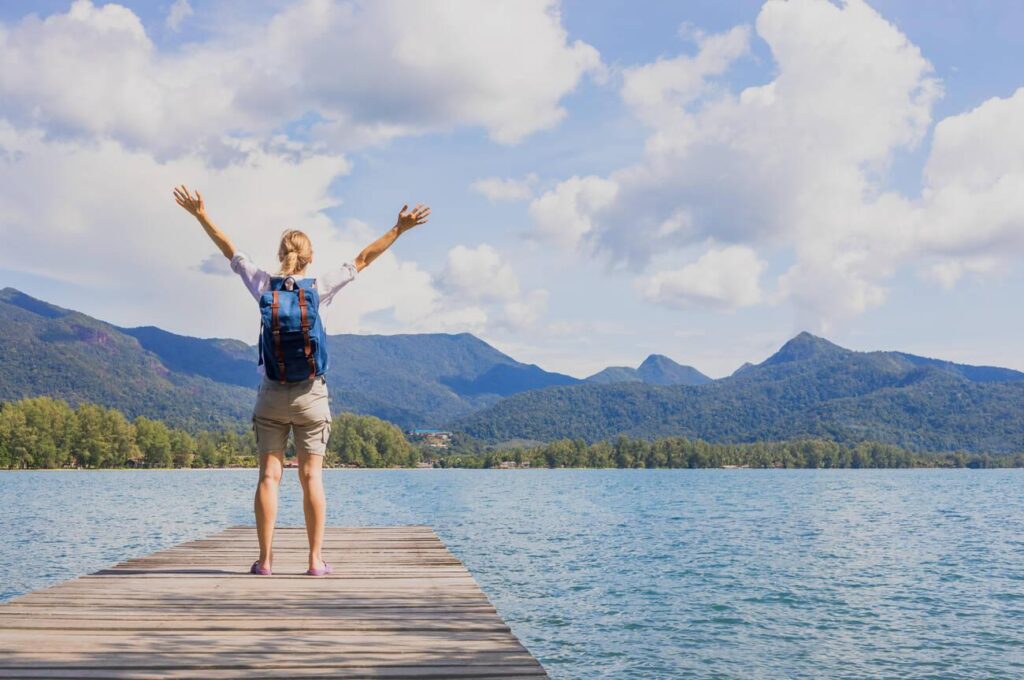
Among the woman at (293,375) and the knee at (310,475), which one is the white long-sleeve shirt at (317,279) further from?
the knee at (310,475)

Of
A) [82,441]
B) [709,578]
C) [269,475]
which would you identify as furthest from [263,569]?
[82,441]

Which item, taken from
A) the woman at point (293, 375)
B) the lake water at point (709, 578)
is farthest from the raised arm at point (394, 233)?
the lake water at point (709, 578)

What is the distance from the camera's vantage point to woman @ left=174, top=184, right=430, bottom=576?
7.42 metres

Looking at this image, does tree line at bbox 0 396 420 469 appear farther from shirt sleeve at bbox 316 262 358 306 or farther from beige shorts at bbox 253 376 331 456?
shirt sleeve at bbox 316 262 358 306

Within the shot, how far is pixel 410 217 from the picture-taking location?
800cm

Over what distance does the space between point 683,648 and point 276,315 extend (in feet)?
46.7

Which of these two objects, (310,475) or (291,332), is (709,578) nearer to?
(310,475)

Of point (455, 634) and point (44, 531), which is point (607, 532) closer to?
point (44, 531)

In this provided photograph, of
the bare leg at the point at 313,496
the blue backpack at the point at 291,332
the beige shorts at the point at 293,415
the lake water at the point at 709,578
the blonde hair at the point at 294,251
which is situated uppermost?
the blonde hair at the point at 294,251

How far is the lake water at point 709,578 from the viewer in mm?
17984

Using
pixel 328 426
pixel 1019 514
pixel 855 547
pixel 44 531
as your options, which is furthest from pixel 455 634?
pixel 1019 514

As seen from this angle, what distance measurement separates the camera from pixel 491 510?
223 feet

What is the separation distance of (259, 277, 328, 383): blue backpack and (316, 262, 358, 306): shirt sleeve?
9cm

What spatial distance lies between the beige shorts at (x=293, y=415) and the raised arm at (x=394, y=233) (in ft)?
3.69
